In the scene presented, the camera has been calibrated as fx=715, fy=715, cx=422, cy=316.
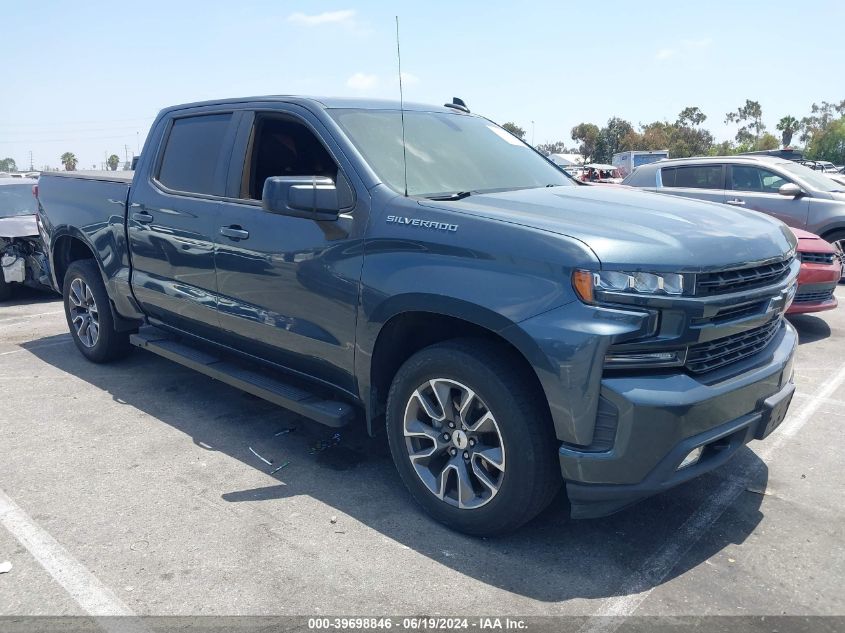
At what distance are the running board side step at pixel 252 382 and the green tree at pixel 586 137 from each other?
7768 centimetres

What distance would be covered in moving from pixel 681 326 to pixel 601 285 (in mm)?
357

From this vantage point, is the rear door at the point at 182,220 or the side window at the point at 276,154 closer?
the side window at the point at 276,154

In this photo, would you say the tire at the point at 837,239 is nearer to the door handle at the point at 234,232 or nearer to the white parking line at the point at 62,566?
the door handle at the point at 234,232

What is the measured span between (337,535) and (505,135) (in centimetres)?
289

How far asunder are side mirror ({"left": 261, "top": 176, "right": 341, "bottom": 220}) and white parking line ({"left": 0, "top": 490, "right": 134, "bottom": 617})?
1877 mm

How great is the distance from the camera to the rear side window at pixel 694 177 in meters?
9.82

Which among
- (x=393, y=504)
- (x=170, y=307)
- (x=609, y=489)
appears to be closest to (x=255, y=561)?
(x=393, y=504)

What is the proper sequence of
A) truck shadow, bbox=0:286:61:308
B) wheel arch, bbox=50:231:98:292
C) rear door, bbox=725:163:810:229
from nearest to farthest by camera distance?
wheel arch, bbox=50:231:98:292 → rear door, bbox=725:163:810:229 → truck shadow, bbox=0:286:61:308

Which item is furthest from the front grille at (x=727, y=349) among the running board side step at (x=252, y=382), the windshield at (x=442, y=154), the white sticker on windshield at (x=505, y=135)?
the white sticker on windshield at (x=505, y=135)

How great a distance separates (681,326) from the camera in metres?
2.78

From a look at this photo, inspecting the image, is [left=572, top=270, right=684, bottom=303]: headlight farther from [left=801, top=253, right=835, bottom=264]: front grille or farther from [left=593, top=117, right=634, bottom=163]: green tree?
[left=593, top=117, right=634, bottom=163]: green tree

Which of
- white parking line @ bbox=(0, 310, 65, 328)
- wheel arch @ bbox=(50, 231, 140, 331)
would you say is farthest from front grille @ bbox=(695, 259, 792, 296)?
white parking line @ bbox=(0, 310, 65, 328)

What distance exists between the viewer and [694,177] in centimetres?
996

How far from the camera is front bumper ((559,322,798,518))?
2727 mm
